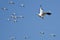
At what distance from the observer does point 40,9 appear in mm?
19812

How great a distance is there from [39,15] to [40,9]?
437mm

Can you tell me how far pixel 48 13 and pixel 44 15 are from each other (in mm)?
270

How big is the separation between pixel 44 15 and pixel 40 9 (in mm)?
368

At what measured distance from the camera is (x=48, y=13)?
19.7m

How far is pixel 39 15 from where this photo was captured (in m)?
20.1

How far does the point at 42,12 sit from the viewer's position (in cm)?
1969

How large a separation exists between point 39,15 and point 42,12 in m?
0.48

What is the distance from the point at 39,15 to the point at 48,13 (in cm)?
65

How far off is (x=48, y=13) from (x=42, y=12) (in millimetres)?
308

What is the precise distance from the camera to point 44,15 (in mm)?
19812

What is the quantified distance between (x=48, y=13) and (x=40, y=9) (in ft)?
1.56

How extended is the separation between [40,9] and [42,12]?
222 mm
